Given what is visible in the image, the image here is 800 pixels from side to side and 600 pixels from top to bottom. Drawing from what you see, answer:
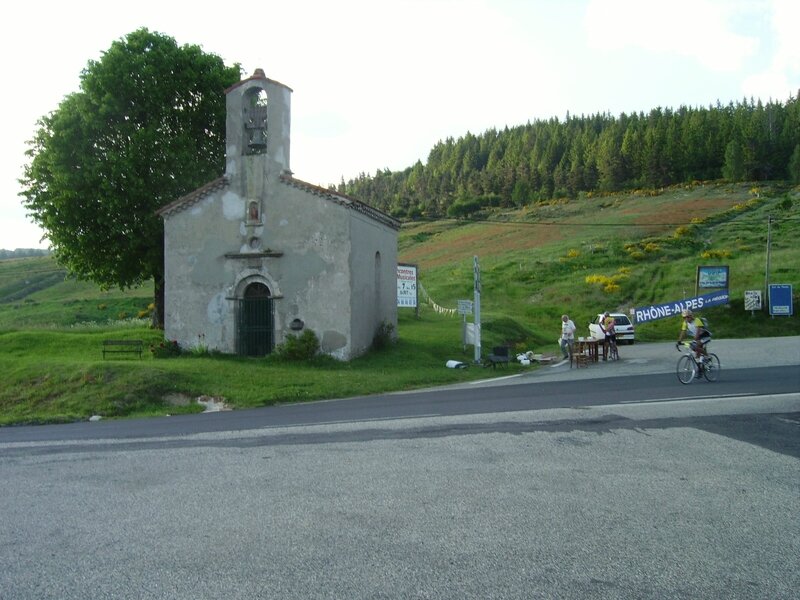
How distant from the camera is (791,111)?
5212 inches

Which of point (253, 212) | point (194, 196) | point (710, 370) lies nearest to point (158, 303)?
Result: point (194, 196)

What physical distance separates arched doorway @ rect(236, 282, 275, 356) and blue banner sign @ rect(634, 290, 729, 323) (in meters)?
25.9

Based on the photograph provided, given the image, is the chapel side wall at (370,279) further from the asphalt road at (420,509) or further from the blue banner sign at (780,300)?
the blue banner sign at (780,300)

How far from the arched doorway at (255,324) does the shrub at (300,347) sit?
121 centimetres

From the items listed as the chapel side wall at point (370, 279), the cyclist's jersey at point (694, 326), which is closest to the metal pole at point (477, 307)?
the chapel side wall at point (370, 279)

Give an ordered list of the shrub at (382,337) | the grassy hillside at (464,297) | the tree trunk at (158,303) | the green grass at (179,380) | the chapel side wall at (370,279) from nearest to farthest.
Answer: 1. the green grass at (179,380)
2. the grassy hillside at (464,297)
3. the chapel side wall at (370,279)
4. the shrub at (382,337)
5. the tree trunk at (158,303)

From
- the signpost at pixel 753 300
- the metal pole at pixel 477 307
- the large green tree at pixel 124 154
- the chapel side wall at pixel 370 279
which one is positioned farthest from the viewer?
the signpost at pixel 753 300

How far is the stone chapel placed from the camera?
2425 centimetres

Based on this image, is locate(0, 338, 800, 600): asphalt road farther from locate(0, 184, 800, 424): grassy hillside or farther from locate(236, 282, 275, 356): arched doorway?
locate(236, 282, 275, 356): arched doorway

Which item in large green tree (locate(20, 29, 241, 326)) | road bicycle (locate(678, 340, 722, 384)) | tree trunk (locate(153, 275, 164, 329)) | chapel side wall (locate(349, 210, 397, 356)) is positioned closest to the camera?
road bicycle (locate(678, 340, 722, 384))

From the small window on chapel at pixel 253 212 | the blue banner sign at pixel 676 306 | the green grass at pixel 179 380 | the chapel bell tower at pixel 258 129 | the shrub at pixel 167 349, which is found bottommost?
the green grass at pixel 179 380

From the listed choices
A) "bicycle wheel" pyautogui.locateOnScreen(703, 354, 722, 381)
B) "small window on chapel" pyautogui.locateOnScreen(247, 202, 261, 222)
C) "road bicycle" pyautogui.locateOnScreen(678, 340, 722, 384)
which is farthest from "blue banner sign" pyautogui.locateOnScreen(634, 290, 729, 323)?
"small window on chapel" pyautogui.locateOnScreen(247, 202, 261, 222)

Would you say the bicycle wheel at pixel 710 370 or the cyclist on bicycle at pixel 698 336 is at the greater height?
the cyclist on bicycle at pixel 698 336

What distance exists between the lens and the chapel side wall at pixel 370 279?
2480 centimetres
